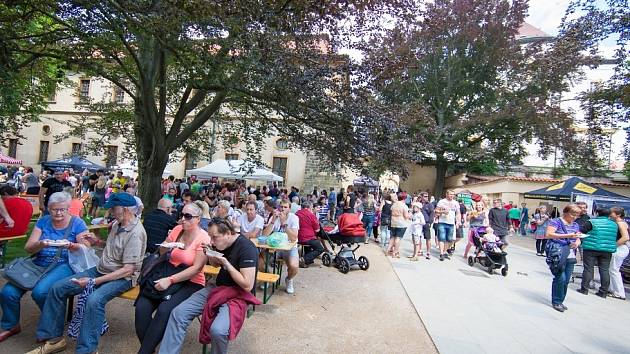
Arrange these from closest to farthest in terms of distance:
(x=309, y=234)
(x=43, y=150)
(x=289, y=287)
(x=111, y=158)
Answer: (x=289, y=287) < (x=309, y=234) < (x=111, y=158) < (x=43, y=150)

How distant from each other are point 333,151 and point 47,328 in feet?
20.6

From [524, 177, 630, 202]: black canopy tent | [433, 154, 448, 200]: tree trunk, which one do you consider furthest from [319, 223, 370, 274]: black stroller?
[433, 154, 448, 200]: tree trunk

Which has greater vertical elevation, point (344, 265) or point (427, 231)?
point (427, 231)

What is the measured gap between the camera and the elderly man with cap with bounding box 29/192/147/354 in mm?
3398

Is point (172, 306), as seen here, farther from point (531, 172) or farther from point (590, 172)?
point (531, 172)

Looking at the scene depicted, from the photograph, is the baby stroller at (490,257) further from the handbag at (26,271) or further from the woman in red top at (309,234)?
the handbag at (26,271)

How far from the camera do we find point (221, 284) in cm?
355

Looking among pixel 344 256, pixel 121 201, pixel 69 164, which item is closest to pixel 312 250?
pixel 344 256

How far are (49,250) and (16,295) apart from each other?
0.49 m

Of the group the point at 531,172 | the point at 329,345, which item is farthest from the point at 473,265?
the point at 531,172

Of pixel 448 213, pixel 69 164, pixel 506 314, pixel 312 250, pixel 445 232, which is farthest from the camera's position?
pixel 69 164

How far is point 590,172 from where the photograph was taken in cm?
2609

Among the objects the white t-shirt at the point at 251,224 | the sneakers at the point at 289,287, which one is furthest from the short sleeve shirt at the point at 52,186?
the sneakers at the point at 289,287

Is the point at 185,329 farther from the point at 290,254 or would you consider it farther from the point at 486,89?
the point at 486,89
